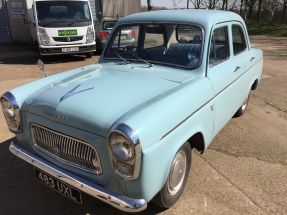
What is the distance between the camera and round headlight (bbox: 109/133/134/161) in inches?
75.2

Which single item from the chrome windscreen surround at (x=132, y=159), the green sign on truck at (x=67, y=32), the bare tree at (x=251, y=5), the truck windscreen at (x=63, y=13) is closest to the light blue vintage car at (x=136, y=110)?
the chrome windscreen surround at (x=132, y=159)

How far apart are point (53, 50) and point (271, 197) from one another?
8.23 m

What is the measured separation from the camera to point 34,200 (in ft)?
9.10

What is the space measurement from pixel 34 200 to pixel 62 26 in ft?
24.5

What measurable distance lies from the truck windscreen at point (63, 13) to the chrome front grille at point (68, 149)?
7508 mm

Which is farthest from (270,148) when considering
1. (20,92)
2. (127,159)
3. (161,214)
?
(20,92)

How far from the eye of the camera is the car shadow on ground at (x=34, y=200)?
263 cm

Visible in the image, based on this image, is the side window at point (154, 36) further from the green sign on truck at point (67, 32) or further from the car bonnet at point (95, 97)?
the green sign on truck at point (67, 32)

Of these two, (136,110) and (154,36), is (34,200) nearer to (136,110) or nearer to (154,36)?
(136,110)

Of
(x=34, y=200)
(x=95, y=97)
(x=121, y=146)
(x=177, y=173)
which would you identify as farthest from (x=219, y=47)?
(x=34, y=200)

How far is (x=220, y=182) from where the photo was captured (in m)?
3.03

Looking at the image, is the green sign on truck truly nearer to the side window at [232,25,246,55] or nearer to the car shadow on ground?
the side window at [232,25,246,55]

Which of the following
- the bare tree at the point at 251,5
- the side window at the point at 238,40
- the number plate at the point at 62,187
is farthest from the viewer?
the bare tree at the point at 251,5

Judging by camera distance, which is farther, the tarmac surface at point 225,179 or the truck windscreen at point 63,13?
the truck windscreen at point 63,13
